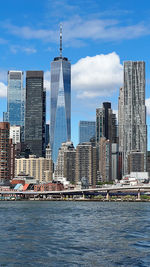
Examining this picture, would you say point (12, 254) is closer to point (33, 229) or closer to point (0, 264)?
point (0, 264)

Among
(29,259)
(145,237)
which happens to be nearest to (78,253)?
(29,259)

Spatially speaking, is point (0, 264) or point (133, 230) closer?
point (0, 264)

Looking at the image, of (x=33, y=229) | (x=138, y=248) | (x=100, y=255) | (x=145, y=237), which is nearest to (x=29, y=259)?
(x=100, y=255)

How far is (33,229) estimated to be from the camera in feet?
277

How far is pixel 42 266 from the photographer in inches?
1940

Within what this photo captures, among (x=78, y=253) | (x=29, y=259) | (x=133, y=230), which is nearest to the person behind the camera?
(x=29, y=259)

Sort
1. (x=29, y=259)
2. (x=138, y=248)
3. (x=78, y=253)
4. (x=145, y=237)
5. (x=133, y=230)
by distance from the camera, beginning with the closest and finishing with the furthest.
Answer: (x=29, y=259) < (x=78, y=253) < (x=138, y=248) < (x=145, y=237) < (x=133, y=230)

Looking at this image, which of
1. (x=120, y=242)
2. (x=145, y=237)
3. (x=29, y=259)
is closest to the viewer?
(x=29, y=259)

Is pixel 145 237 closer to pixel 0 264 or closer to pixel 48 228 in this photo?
pixel 48 228

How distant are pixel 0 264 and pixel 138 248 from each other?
1969 centimetres

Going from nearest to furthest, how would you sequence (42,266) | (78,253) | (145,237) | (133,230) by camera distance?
(42,266)
(78,253)
(145,237)
(133,230)

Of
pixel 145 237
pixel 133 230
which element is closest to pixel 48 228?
pixel 133 230

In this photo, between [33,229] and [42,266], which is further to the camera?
[33,229]

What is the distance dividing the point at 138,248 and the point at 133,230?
2327 centimetres
